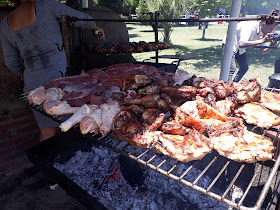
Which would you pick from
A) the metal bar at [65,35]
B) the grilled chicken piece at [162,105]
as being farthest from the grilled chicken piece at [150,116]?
the metal bar at [65,35]

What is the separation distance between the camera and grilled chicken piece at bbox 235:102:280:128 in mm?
1910

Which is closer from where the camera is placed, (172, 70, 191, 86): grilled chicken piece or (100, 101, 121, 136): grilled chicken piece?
(100, 101, 121, 136): grilled chicken piece

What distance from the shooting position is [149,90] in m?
2.46

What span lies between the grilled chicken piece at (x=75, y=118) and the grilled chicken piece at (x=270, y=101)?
6.47 feet

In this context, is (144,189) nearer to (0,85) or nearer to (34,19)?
(34,19)

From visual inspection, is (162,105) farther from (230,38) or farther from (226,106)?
(230,38)

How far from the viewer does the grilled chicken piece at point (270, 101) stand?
2.23 m

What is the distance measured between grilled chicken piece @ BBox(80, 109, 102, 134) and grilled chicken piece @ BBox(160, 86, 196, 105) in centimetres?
88

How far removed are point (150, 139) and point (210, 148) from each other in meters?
0.50

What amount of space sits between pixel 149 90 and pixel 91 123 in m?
0.83

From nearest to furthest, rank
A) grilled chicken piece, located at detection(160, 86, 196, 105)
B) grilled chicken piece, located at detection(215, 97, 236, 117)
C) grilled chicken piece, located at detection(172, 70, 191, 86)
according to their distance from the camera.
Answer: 1. grilled chicken piece, located at detection(215, 97, 236, 117)
2. grilled chicken piece, located at detection(160, 86, 196, 105)
3. grilled chicken piece, located at detection(172, 70, 191, 86)

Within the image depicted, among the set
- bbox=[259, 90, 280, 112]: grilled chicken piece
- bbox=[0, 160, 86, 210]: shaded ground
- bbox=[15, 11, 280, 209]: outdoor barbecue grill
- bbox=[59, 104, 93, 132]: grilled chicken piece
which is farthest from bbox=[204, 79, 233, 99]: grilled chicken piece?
bbox=[0, 160, 86, 210]: shaded ground

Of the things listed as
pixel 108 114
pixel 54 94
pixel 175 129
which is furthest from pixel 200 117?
pixel 54 94

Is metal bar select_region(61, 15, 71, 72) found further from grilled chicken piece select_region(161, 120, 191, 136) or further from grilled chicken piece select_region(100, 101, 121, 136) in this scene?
grilled chicken piece select_region(161, 120, 191, 136)
